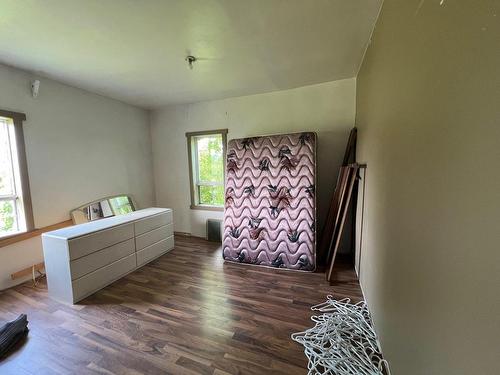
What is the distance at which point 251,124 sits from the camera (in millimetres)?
3447

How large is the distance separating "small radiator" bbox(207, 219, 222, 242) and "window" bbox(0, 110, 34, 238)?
2.39 m

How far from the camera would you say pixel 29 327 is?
1822 millimetres

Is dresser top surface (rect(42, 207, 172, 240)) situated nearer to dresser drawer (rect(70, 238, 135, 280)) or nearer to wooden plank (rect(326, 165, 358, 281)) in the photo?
dresser drawer (rect(70, 238, 135, 280))

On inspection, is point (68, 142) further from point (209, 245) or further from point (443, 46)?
point (443, 46)

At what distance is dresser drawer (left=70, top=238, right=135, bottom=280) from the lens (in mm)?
2133

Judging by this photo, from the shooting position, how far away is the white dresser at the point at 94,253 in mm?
2102

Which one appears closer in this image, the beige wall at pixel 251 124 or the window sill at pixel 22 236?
the window sill at pixel 22 236

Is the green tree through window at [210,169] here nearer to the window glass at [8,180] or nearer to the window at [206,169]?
the window at [206,169]

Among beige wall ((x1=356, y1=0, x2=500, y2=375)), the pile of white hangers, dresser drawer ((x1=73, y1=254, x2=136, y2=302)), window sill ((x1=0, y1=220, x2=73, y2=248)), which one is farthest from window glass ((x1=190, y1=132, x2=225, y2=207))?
beige wall ((x1=356, y1=0, x2=500, y2=375))

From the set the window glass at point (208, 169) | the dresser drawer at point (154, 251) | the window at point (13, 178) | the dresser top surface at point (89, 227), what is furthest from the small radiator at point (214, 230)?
the window at point (13, 178)

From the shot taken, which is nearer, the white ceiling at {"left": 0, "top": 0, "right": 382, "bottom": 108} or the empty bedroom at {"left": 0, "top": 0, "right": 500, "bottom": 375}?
the empty bedroom at {"left": 0, "top": 0, "right": 500, "bottom": 375}

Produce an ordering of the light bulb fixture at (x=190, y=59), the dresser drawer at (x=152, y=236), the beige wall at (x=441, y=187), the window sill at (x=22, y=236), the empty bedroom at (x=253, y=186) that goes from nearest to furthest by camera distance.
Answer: the beige wall at (x=441, y=187), the empty bedroom at (x=253, y=186), the light bulb fixture at (x=190, y=59), the window sill at (x=22, y=236), the dresser drawer at (x=152, y=236)

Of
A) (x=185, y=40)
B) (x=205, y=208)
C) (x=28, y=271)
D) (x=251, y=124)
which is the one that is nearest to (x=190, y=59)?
(x=185, y=40)

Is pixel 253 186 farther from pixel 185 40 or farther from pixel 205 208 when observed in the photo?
pixel 185 40
